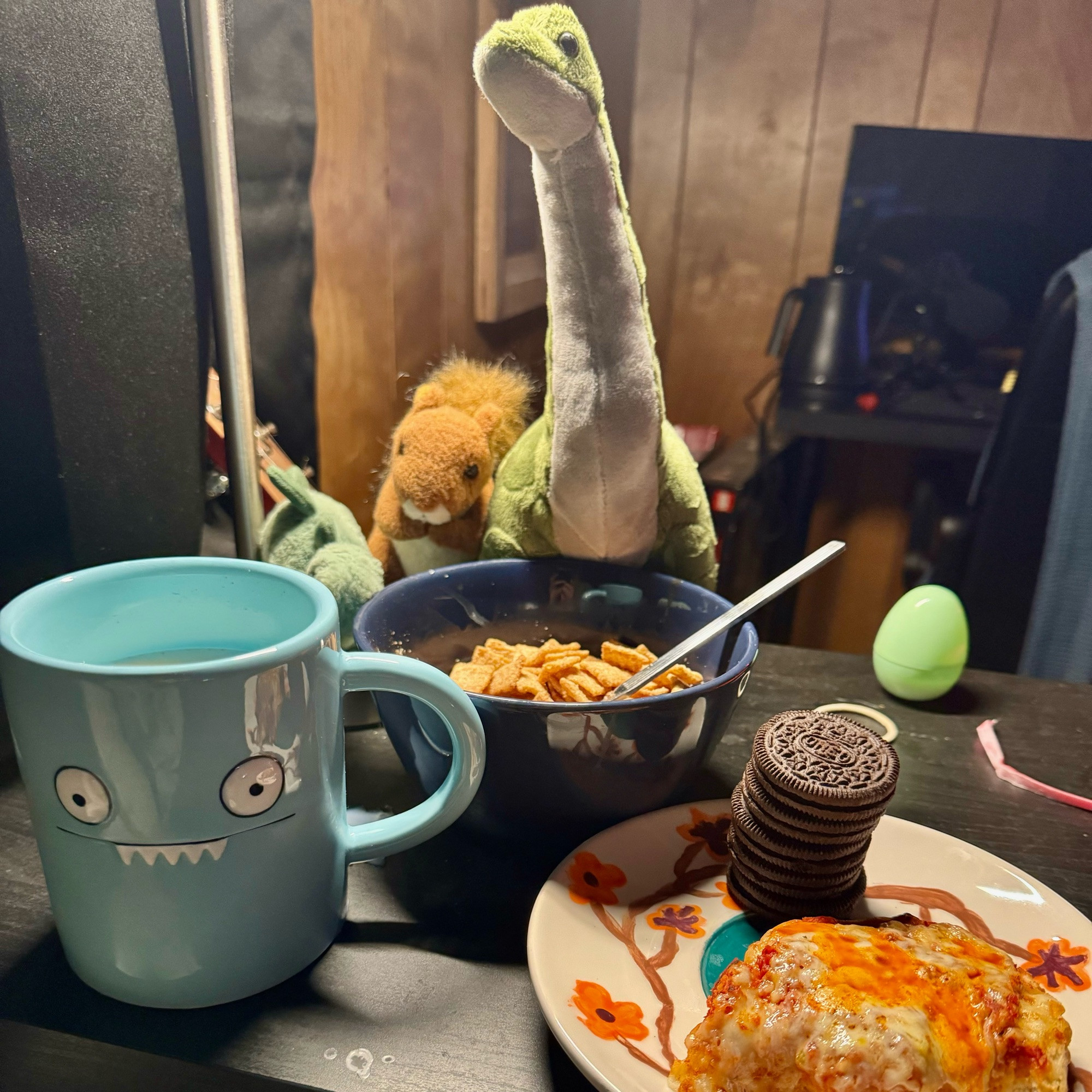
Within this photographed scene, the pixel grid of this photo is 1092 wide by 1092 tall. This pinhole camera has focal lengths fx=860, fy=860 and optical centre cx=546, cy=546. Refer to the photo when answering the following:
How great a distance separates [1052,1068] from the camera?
0.29 meters

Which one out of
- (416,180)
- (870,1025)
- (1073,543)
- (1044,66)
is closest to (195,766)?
(870,1025)

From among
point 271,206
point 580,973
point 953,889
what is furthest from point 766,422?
point 580,973

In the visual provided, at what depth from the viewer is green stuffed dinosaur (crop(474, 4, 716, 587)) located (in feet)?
1.49

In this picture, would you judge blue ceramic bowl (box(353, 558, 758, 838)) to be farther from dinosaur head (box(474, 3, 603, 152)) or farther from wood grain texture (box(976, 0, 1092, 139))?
wood grain texture (box(976, 0, 1092, 139))

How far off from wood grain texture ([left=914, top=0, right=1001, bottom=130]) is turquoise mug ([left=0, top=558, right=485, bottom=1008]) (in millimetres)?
1083

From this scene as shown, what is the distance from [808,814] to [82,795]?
28 cm

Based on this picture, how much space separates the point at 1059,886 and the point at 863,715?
171 mm

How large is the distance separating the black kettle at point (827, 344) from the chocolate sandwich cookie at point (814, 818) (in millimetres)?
1001

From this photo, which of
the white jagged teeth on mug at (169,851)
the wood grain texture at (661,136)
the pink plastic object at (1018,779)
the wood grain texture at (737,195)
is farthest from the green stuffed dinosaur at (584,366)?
the wood grain texture at (737,195)

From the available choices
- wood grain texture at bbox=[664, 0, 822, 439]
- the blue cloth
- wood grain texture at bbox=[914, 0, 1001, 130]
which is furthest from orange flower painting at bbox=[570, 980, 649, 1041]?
wood grain texture at bbox=[914, 0, 1001, 130]

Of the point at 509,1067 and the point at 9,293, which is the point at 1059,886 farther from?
the point at 9,293

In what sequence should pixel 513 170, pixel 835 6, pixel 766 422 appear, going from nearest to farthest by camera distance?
pixel 513 170
pixel 835 6
pixel 766 422

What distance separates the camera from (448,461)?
576 millimetres

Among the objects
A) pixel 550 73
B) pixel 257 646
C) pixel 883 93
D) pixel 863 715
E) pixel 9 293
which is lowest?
pixel 863 715
